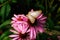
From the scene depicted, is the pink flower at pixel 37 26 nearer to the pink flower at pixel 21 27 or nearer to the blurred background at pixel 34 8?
the pink flower at pixel 21 27

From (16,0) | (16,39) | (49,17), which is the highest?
(16,0)

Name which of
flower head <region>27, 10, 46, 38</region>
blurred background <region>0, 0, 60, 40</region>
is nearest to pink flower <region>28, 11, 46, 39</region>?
flower head <region>27, 10, 46, 38</region>

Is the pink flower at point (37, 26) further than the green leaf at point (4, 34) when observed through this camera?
No

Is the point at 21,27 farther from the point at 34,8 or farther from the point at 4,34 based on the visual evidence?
the point at 34,8

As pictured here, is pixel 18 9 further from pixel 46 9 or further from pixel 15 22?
pixel 15 22

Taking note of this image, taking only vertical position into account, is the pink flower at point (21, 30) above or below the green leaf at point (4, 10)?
below

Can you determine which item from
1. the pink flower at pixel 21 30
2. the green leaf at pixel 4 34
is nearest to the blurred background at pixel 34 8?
the green leaf at pixel 4 34

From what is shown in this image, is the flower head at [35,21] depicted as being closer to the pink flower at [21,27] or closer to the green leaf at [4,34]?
the pink flower at [21,27]

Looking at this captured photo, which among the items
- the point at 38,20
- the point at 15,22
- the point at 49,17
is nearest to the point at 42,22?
the point at 38,20
